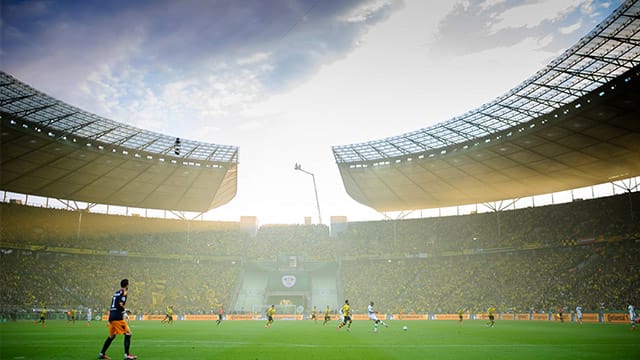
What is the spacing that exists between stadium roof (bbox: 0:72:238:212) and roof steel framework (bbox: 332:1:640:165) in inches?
797

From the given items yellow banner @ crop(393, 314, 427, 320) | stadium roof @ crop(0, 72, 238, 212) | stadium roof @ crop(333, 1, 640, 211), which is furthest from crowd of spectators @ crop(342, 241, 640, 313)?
stadium roof @ crop(0, 72, 238, 212)

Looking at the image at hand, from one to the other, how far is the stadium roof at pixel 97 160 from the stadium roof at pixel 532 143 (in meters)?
18.6

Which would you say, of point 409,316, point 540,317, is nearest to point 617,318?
point 540,317

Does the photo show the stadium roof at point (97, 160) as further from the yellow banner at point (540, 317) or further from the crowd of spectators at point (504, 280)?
the yellow banner at point (540, 317)

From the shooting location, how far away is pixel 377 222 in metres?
76.1

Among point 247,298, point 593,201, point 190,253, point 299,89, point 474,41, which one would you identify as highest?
point 474,41

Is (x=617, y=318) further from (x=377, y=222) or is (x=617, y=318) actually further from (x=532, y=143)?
(x=377, y=222)

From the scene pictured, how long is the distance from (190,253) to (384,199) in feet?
103

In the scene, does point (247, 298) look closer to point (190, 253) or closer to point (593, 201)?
point (190, 253)

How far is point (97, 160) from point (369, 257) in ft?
134

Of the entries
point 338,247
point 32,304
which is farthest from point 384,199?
point 32,304

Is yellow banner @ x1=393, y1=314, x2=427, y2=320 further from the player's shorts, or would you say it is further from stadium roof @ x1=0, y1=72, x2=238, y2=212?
the player's shorts

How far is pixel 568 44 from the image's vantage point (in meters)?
35.1

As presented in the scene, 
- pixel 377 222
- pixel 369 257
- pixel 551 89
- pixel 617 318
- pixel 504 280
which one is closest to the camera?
pixel 551 89
